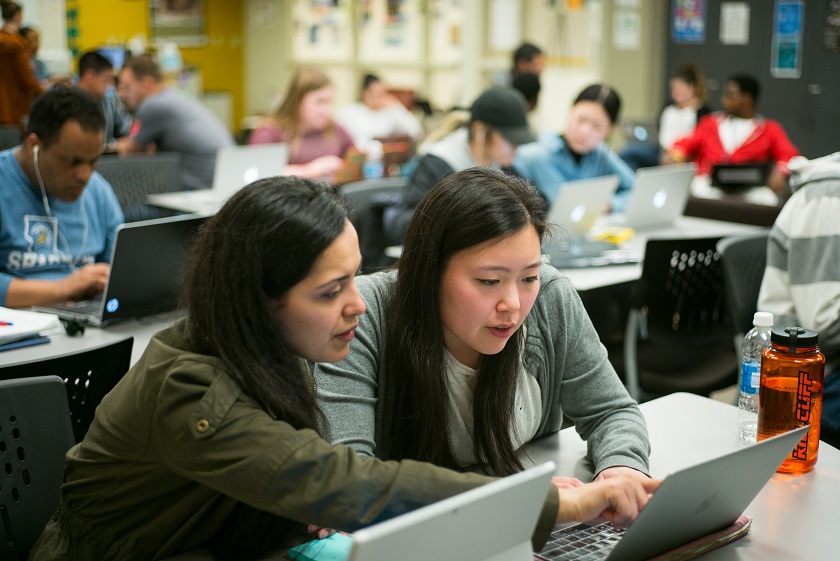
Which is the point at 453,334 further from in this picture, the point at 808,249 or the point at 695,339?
the point at 695,339

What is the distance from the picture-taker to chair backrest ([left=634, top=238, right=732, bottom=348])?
304 centimetres

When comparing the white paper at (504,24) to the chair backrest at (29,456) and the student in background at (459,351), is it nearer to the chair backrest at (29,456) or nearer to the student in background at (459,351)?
the student in background at (459,351)

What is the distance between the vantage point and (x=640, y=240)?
3750 mm

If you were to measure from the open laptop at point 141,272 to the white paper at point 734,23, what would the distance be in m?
6.68

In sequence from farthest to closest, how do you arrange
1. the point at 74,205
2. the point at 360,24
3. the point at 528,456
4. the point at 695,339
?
the point at 360,24, the point at 695,339, the point at 74,205, the point at 528,456

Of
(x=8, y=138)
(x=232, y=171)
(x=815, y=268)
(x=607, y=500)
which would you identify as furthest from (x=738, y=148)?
(x=607, y=500)

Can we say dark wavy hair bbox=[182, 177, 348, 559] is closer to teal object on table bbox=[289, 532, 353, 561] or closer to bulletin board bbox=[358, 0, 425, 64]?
teal object on table bbox=[289, 532, 353, 561]

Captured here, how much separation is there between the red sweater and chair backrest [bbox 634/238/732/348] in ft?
8.62

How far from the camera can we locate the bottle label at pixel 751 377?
1800 mm

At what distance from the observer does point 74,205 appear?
2881 mm

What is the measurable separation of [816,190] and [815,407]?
2.97 feet

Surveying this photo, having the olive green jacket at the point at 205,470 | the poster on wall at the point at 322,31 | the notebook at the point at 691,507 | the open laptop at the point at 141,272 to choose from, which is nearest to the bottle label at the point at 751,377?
the notebook at the point at 691,507

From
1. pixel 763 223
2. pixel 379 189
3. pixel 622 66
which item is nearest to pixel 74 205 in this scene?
pixel 379 189

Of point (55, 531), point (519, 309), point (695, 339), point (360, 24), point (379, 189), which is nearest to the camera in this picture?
point (55, 531)
